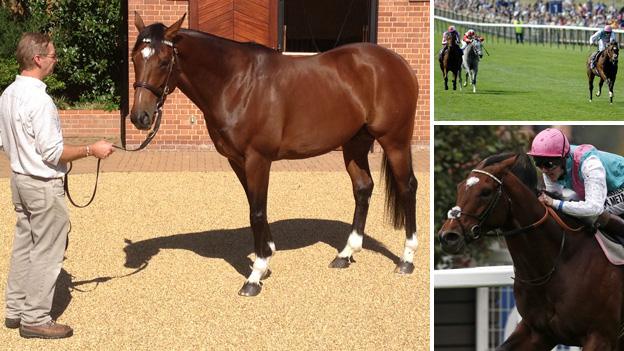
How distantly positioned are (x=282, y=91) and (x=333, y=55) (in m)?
0.69

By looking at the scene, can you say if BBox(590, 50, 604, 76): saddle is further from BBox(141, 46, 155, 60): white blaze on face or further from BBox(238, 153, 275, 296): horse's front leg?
BBox(141, 46, 155, 60): white blaze on face

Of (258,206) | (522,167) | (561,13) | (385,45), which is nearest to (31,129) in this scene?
(258,206)

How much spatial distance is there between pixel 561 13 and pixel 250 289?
628 inches

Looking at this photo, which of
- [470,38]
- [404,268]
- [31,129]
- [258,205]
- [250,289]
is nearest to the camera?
[31,129]

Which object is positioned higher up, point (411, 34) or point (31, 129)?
point (411, 34)

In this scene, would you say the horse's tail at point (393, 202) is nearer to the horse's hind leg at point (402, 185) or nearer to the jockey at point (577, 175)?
the horse's hind leg at point (402, 185)

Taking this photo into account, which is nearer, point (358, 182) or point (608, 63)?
point (358, 182)

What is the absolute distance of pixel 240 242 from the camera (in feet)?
29.0

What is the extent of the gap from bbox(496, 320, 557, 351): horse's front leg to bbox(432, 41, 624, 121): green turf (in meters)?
8.14

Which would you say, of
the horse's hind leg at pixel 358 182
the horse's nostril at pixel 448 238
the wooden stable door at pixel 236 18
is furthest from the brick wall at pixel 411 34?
the horse's nostril at pixel 448 238

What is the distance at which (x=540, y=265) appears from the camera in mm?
4305

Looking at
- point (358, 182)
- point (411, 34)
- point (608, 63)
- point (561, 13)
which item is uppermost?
point (561, 13)

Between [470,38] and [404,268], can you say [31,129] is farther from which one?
[470,38]

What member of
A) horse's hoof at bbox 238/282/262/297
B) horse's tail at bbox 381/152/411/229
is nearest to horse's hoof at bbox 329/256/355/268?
horse's tail at bbox 381/152/411/229
